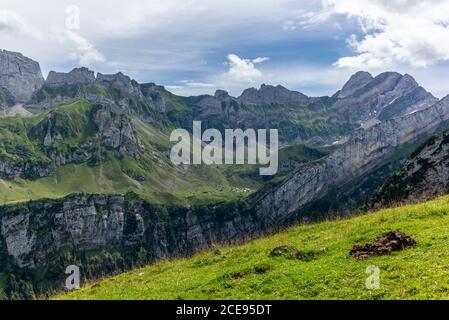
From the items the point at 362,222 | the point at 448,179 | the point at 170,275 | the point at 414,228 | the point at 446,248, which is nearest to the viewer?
the point at 446,248

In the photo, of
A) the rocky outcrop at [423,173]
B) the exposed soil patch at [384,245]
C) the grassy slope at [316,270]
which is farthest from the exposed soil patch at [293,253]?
the rocky outcrop at [423,173]

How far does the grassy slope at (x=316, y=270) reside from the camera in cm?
2286

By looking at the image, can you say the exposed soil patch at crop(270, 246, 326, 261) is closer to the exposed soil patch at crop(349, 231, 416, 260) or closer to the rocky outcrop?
the exposed soil patch at crop(349, 231, 416, 260)

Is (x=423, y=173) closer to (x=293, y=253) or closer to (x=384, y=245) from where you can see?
(x=293, y=253)

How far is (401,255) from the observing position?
26547 mm

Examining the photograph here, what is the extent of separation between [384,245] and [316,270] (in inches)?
195

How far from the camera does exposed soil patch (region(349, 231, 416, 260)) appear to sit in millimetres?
27720

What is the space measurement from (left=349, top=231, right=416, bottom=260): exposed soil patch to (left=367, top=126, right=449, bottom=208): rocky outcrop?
11805 cm

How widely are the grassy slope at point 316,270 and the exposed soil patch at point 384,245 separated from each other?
0.63 m

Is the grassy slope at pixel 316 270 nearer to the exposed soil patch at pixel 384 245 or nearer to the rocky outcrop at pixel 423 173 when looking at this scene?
the exposed soil patch at pixel 384 245
